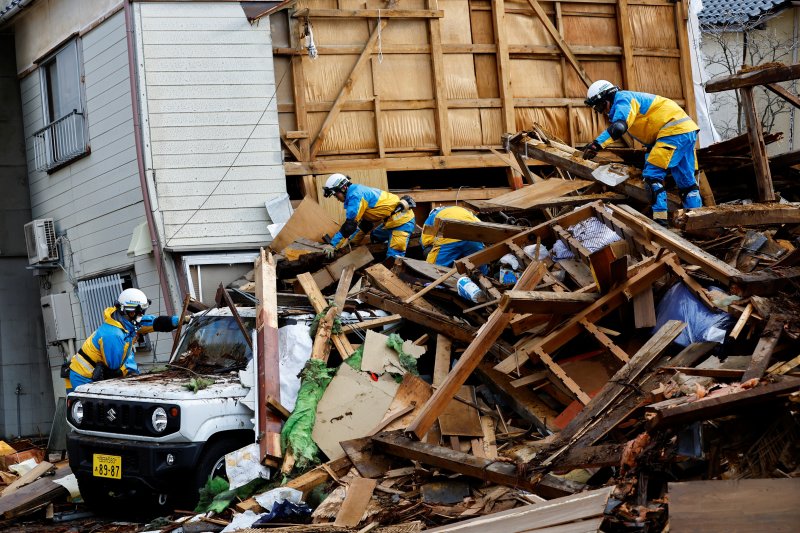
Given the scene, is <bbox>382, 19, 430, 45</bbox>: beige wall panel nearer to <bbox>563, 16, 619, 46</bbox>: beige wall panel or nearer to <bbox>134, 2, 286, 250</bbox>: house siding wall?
<bbox>134, 2, 286, 250</bbox>: house siding wall

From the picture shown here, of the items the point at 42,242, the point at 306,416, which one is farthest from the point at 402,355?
the point at 42,242

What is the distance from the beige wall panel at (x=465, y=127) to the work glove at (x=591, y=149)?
152 inches

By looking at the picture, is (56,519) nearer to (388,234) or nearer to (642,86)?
(388,234)

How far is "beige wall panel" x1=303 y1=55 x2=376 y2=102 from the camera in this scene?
15.6m

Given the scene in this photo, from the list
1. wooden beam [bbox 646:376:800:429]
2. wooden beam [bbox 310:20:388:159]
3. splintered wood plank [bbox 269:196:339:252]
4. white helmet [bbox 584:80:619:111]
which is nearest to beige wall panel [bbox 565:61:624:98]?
wooden beam [bbox 310:20:388:159]

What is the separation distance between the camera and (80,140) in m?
16.4

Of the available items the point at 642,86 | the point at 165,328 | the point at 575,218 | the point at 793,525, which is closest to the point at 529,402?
the point at 575,218

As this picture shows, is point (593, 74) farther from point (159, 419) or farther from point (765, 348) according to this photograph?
point (159, 419)

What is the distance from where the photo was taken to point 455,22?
16531 mm

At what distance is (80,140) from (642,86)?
29.8 feet

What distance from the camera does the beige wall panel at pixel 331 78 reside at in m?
15.6

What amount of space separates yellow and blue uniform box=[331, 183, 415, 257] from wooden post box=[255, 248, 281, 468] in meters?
2.63

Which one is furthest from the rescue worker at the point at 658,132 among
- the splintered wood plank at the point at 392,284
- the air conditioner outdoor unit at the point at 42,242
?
the air conditioner outdoor unit at the point at 42,242

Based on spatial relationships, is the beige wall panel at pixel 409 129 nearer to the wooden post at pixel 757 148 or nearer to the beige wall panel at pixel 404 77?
the beige wall panel at pixel 404 77
